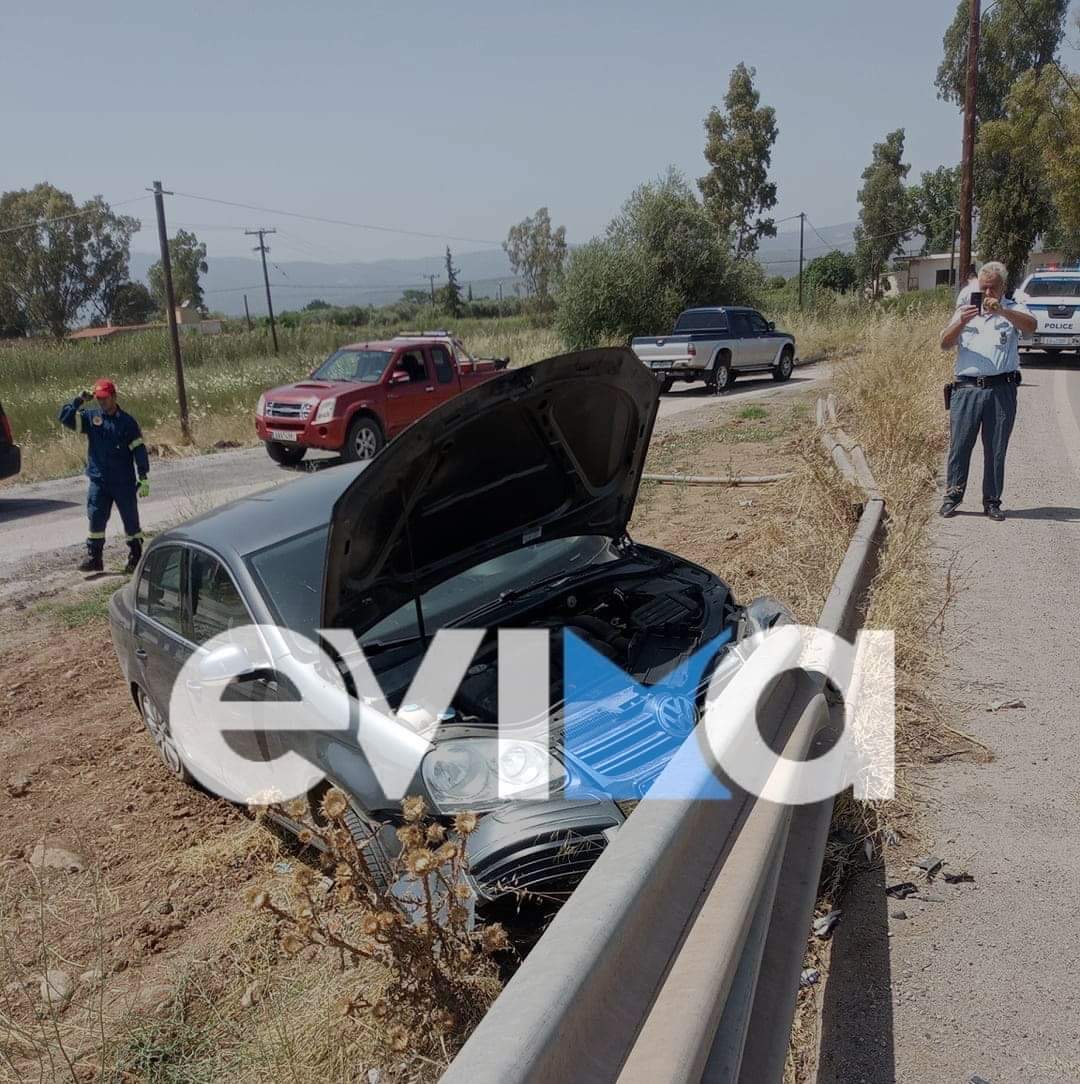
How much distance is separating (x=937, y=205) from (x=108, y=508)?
84025mm

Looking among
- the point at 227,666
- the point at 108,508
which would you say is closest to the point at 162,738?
the point at 227,666

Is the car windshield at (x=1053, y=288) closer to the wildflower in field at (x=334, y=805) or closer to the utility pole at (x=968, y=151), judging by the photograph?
the utility pole at (x=968, y=151)

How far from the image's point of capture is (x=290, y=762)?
390 centimetres

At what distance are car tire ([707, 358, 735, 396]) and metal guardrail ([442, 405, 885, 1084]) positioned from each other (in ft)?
70.0

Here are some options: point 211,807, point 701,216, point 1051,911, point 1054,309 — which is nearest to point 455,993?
point 1051,911

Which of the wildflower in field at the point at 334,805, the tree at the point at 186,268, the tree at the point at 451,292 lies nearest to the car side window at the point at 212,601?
the wildflower in field at the point at 334,805

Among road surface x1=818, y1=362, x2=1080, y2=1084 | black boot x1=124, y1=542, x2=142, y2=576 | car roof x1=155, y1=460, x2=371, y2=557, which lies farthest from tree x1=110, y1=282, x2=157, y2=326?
Answer: road surface x1=818, y1=362, x2=1080, y2=1084

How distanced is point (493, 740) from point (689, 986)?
1.44 metres

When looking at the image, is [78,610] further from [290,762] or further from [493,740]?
[493,740]

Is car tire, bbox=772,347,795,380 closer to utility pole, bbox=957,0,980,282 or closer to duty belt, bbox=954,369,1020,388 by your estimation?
utility pole, bbox=957,0,980,282

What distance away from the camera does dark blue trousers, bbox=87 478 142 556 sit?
9375mm

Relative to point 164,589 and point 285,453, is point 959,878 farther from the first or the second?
point 285,453

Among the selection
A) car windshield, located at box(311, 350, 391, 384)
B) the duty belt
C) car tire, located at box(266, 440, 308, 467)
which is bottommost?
car tire, located at box(266, 440, 308, 467)

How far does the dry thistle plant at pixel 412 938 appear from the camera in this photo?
2656mm
